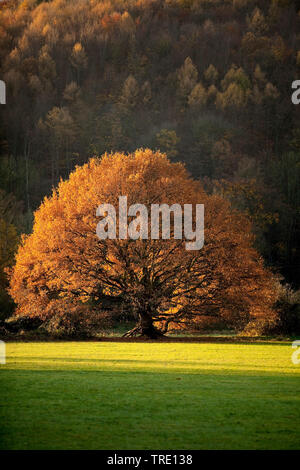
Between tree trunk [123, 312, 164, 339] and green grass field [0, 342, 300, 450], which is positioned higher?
green grass field [0, 342, 300, 450]

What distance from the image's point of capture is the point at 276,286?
116 ft

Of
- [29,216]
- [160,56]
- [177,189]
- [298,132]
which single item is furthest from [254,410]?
[160,56]

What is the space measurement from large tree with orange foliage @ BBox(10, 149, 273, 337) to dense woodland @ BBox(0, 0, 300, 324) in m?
10.1

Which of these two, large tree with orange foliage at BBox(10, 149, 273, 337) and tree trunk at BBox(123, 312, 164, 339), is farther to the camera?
tree trunk at BBox(123, 312, 164, 339)

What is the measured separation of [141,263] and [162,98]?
304 ft

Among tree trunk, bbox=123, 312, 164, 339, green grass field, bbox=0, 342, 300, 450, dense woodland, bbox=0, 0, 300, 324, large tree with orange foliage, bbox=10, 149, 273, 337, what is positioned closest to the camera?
green grass field, bbox=0, 342, 300, 450

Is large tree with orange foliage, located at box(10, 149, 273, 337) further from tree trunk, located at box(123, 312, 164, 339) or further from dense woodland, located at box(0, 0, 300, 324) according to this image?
dense woodland, located at box(0, 0, 300, 324)

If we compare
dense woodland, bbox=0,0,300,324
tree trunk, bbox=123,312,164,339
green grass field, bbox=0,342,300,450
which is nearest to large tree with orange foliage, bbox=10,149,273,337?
tree trunk, bbox=123,312,164,339

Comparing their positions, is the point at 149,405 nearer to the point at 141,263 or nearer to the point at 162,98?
the point at 141,263

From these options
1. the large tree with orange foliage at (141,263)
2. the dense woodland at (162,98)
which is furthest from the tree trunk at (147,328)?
the dense woodland at (162,98)

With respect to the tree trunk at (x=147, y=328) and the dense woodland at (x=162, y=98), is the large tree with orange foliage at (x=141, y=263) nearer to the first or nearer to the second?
the tree trunk at (x=147, y=328)

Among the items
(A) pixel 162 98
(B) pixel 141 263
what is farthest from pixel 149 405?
(A) pixel 162 98

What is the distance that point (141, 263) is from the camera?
32750 mm

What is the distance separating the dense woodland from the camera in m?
70.9
